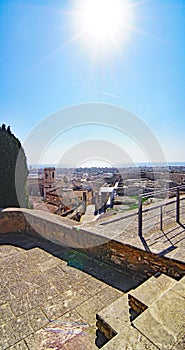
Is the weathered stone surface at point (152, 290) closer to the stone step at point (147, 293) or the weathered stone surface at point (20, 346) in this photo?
the stone step at point (147, 293)

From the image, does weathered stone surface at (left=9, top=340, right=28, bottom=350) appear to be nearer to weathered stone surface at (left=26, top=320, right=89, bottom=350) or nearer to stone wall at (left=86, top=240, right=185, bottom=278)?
weathered stone surface at (left=26, top=320, right=89, bottom=350)

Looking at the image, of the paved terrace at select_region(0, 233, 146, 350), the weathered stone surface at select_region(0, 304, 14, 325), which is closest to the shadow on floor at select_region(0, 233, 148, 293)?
the paved terrace at select_region(0, 233, 146, 350)

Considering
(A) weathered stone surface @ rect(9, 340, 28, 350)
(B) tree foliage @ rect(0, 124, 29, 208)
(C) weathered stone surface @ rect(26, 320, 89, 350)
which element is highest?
(B) tree foliage @ rect(0, 124, 29, 208)

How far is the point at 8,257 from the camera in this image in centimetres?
371

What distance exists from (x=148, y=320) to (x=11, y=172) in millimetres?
6523

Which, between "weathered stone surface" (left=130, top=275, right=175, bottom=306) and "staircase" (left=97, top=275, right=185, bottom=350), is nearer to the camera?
"staircase" (left=97, top=275, right=185, bottom=350)

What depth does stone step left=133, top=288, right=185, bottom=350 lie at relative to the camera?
1285 mm

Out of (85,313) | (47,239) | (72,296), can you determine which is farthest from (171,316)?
(47,239)

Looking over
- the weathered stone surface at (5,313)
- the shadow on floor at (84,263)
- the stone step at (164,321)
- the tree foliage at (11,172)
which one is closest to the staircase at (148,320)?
the stone step at (164,321)

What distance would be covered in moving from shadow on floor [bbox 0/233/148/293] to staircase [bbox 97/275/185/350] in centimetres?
64

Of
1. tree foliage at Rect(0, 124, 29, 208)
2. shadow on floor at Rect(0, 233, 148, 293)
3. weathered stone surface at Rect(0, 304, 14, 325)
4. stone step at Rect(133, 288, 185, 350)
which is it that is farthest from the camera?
tree foliage at Rect(0, 124, 29, 208)

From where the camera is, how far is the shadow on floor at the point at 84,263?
2.80m

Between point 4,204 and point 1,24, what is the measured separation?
5029mm

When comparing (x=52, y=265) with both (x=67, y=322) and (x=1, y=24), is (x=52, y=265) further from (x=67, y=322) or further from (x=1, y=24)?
(x=1, y=24)
